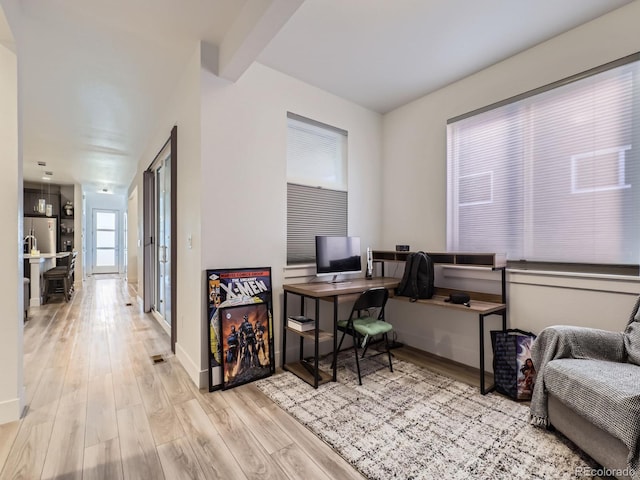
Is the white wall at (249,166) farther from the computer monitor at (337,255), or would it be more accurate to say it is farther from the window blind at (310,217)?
the computer monitor at (337,255)

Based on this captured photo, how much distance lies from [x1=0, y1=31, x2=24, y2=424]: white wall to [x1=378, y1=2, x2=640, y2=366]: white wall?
3.37 meters

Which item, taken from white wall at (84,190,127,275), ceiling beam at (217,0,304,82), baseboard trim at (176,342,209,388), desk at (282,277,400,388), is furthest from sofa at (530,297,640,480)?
white wall at (84,190,127,275)

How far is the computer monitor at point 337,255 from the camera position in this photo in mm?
2889

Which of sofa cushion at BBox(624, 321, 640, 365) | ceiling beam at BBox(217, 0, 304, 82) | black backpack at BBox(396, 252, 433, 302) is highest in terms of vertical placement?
ceiling beam at BBox(217, 0, 304, 82)

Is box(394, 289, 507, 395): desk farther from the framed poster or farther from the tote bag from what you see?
the framed poster

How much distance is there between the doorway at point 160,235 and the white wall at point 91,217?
6903 mm

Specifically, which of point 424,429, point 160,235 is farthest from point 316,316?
point 160,235

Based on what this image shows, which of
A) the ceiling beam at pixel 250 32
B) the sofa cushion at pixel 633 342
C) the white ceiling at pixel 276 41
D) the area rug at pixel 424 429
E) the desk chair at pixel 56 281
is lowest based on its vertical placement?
the area rug at pixel 424 429

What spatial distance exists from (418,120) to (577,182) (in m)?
1.68

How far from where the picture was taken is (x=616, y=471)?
57.2 inches

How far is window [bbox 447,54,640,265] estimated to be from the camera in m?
2.14

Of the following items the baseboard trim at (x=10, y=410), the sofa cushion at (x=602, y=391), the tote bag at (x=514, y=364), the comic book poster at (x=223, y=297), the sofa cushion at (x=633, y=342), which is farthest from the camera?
the comic book poster at (x=223, y=297)

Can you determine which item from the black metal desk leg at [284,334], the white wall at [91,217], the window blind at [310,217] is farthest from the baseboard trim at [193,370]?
the white wall at [91,217]

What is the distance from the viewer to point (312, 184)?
10.6 ft
